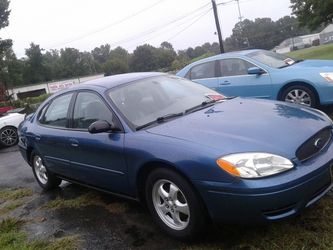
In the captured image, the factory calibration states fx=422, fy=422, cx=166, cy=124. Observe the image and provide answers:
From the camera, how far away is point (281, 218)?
324 cm

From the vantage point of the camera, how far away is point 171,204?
12.3 ft

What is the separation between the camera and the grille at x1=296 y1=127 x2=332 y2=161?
3389 millimetres

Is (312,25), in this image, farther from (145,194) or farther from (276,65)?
(145,194)

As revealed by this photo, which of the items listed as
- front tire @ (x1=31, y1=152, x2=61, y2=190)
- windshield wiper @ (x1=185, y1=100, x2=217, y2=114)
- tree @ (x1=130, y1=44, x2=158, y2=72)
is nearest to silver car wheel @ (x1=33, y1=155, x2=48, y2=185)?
front tire @ (x1=31, y1=152, x2=61, y2=190)

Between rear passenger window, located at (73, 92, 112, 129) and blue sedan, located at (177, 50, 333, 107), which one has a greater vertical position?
rear passenger window, located at (73, 92, 112, 129)

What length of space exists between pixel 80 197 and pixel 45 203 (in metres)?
0.52

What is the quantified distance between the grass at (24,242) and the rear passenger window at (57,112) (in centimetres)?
136

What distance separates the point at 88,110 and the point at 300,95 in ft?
14.7

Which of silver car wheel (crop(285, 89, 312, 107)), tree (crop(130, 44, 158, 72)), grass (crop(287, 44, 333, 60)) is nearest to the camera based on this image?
silver car wheel (crop(285, 89, 312, 107))

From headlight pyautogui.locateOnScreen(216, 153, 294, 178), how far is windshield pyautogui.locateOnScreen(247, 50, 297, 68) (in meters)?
5.38

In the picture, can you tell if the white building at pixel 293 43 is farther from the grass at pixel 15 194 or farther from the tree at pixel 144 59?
the grass at pixel 15 194

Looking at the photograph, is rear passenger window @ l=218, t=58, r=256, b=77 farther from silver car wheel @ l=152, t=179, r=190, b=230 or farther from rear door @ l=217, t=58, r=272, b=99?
silver car wheel @ l=152, t=179, r=190, b=230

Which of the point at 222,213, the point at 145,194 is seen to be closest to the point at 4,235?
the point at 145,194

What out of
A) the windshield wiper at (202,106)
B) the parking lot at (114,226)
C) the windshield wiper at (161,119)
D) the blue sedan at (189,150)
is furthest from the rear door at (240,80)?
the windshield wiper at (161,119)
